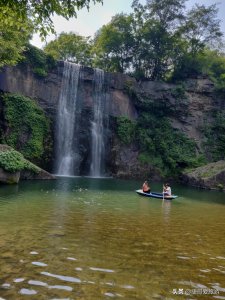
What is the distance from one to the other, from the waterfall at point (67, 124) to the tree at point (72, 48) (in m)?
22.6

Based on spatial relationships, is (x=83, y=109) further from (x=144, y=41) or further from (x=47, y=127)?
(x=144, y=41)

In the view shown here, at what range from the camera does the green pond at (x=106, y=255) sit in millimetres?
5688

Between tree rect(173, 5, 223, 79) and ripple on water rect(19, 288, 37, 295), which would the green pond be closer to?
ripple on water rect(19, 288, 37, 295)

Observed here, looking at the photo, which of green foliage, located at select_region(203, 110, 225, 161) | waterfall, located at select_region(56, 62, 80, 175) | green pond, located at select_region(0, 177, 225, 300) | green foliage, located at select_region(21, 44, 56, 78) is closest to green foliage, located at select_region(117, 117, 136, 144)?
waterfall, located at select_region(56, 62, 80, 175)

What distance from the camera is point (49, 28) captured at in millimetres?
7535

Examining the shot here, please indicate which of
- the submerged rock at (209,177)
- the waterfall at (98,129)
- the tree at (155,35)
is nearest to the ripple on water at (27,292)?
the submerged rock at (209,177)

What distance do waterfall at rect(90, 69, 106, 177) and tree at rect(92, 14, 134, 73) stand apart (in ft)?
31.0

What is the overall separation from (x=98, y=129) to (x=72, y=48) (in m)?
27.2

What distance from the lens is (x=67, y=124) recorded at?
3819 cm

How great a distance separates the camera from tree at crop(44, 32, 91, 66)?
2402 inches

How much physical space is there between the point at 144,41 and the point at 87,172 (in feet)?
70.0

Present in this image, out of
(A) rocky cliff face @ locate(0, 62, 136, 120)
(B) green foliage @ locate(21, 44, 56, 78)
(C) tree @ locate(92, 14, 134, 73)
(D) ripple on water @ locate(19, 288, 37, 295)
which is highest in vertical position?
(C) tree @ locate(92, 14, 134, 73)

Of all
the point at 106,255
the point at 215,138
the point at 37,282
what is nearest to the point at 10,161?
the point at 106,255

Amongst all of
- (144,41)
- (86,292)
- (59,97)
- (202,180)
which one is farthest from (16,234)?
(144,41)
